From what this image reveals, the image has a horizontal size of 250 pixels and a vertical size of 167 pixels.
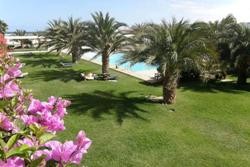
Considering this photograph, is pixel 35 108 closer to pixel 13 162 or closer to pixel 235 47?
pixel 13 162

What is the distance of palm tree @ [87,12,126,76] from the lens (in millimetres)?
19141

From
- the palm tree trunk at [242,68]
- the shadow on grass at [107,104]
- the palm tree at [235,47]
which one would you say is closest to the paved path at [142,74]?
the palm tree at [235,47]

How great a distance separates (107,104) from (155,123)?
8.49 feet

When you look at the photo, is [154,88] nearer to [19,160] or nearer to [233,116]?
[233,116]

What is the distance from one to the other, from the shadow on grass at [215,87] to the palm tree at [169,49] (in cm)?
325

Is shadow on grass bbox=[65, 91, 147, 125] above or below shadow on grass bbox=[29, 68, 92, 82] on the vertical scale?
below

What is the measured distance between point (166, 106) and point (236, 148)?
4.21 meters

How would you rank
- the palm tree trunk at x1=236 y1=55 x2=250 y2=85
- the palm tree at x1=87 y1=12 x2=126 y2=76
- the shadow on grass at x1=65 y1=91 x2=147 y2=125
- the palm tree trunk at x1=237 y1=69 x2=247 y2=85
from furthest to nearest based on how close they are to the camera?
the palm tree at x1=87 y1=12 x2=126 y2=76 → the palm tree trunk at x1=237 y1=69 x2=247 y2=85 → the palm tree trunk at x1=236 y1=55 x2=250 y2=85 → the shadow on grass at x1=65 y1=91 x2=147 y2=125

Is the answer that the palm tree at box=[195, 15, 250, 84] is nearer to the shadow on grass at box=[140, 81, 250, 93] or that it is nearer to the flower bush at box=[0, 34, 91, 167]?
the shadow on grass at box=[140, 81, 250, 93]

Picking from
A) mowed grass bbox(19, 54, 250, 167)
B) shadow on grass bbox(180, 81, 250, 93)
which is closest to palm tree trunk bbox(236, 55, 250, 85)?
shadow on grass bbox(180, 81, 250, 93)

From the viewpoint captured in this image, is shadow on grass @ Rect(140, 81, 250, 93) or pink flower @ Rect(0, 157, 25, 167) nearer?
pink flower @ Rect(0, 157, 25, 167)

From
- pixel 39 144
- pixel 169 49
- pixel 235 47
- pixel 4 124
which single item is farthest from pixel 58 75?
pixel 39 144

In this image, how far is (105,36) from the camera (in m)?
19.2

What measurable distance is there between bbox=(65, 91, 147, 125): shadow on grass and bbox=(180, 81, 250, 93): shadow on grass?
3.76 metres
